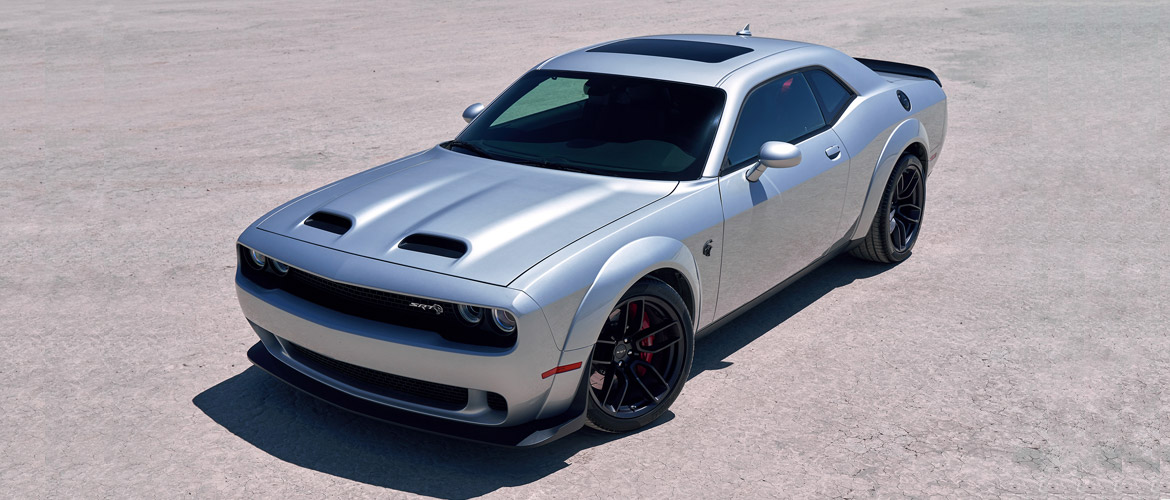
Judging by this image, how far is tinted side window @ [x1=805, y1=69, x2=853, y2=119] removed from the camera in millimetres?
5480

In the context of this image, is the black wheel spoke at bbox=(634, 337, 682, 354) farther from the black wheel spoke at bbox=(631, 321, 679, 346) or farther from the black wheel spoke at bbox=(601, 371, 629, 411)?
the black wheel spoke at bbox=(601, 371, 629, 411)

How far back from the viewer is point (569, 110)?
17.0 feet

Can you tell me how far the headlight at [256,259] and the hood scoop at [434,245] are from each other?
76 centimetres

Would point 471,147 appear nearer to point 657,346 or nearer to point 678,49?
point 678,49

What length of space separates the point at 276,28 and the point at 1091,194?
14.5 metres

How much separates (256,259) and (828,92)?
3.20 m

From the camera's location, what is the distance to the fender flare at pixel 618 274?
3.78 metres

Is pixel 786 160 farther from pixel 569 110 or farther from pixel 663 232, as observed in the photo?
pixel 569 110

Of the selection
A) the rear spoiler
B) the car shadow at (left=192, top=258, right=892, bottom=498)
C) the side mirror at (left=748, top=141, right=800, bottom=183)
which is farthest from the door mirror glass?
the rear spoiler

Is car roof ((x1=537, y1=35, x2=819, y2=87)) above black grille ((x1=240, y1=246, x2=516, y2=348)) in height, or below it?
above

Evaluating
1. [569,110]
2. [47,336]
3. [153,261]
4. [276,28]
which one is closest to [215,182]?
[153,261]

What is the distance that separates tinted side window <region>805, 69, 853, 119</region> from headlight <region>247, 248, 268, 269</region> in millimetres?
3042

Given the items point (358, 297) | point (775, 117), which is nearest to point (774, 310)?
point (775, 117)

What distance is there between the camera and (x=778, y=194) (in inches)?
191
